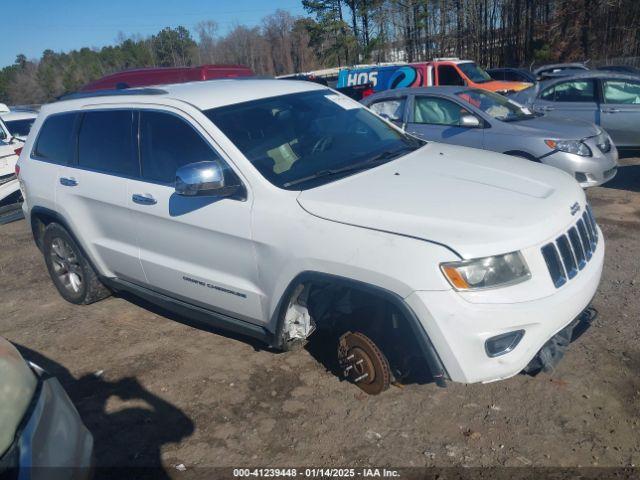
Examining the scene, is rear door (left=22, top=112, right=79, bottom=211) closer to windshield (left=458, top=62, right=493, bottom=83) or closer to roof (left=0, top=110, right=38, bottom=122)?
roof (left=0, top=110, right=38, bottom=122)

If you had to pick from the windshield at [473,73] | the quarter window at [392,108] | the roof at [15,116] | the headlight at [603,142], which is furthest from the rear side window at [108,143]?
the windshield at [473,73]

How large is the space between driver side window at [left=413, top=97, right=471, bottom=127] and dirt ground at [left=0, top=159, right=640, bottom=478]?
3997 millimetres

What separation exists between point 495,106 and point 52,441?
7591mm

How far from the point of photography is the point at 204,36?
64.6 m

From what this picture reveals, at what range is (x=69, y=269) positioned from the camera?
209 inches

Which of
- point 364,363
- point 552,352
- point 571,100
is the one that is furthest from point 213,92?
point 571,100

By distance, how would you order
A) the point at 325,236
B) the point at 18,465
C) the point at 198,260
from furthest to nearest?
the point at 198,260 → the point at 325,236 → the point at 18,465

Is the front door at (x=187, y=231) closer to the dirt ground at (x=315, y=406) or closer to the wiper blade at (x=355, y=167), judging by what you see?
the wiper blade at (x=355, y=167)

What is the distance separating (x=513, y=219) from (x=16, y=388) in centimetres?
239

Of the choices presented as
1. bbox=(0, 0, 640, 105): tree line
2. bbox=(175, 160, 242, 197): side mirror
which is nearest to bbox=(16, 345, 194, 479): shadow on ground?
bbox=(175, 160, 242, 197): side mirror

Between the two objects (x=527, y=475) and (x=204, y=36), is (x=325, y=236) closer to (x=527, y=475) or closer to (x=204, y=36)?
(x=527, y=475)

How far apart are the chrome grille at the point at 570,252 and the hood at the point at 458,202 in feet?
0.25

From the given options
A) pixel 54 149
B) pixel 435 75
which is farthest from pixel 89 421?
pixel 435 75

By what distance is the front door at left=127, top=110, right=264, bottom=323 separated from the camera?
3.57 m
